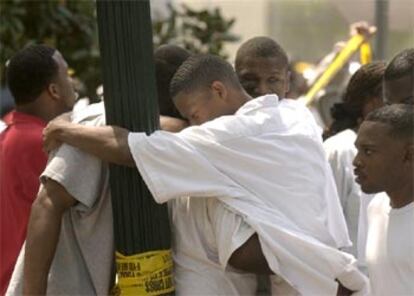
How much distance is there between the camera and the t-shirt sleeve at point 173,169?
3.17 meters

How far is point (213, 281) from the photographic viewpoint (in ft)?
10.9

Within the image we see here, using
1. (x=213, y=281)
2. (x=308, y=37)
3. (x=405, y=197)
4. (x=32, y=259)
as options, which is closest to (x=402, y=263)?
(x=405, y=197)

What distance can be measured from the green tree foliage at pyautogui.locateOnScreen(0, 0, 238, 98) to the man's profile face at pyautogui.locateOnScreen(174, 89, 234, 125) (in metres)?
5.75

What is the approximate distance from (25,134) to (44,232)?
3.27 feet

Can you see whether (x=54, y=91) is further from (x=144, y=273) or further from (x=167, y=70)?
(x=144, y=273)

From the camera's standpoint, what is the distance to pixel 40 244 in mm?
3361

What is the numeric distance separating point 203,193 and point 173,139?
195 millimetres

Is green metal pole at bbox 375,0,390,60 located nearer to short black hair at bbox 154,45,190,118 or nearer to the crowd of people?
short black hair at bbox 154,45,190,118

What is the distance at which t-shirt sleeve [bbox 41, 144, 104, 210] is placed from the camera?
132 inches

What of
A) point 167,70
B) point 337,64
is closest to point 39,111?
point 167,70

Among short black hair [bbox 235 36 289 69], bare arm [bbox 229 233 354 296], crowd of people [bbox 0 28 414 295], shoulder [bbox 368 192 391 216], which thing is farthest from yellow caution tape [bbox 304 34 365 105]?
bare arm [bbox 229 233 354 296]

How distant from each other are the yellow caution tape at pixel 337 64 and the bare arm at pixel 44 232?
2.82 m

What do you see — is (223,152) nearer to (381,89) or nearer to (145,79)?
(145,79)

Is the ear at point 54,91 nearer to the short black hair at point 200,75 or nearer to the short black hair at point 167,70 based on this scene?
the short black hair at point 167,70
